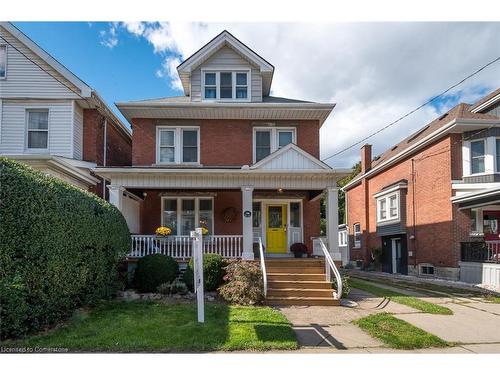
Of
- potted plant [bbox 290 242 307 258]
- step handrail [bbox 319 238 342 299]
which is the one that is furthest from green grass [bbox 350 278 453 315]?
potted plant [bbox 290 242 307 258]

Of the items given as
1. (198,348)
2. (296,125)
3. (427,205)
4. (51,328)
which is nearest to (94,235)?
(51,328)

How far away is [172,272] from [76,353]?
17.6ft

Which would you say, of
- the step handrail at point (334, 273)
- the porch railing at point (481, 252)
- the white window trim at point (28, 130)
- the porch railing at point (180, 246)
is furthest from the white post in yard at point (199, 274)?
the porch railing at point (481, 252)

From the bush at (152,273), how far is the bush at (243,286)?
1.76 metres

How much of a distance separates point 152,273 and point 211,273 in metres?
1.67

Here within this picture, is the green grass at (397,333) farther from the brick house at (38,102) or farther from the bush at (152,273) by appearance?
the brick house at (38,102)

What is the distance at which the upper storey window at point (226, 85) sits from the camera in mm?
16234

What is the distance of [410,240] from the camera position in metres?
21.3

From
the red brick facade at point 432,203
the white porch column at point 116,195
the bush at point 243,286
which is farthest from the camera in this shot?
the red brick facade at point 432,203

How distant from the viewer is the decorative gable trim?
13.1 meters

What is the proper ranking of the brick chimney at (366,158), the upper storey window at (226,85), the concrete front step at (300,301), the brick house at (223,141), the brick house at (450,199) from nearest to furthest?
the concrete front step at (300,301) < the brick house at (223,141) < the upper storey window at (226,85) < the brick house at (450,199) < the brick chimney at (366,158)

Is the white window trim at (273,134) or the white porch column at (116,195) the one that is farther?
the white window trim at (273,134)

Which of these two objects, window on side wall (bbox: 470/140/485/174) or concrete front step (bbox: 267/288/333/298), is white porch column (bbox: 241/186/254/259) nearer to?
concrete front step (bbox: 267/288/333/298)

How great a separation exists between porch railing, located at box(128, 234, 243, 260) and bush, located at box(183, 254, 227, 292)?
67.7 inches
